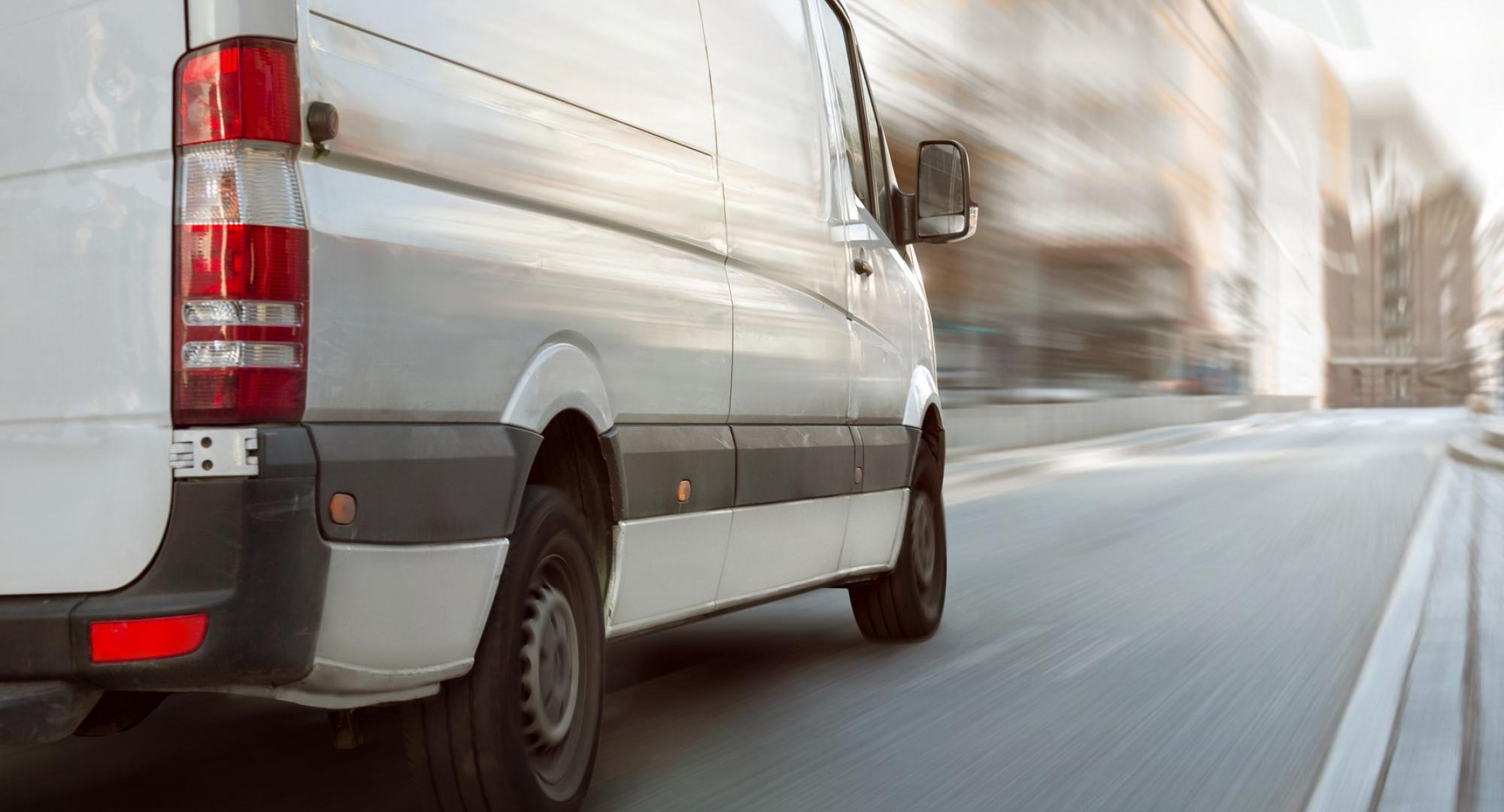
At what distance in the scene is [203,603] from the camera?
2.89 meters

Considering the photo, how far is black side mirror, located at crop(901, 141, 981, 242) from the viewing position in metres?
6.38

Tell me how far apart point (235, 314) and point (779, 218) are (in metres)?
2.43

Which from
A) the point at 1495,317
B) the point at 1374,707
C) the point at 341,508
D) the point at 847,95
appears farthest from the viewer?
the point at 1495,317

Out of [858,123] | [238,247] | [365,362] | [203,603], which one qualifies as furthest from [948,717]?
[238,247]

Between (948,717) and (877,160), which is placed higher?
(877,160)

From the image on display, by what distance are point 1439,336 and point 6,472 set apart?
18627cm

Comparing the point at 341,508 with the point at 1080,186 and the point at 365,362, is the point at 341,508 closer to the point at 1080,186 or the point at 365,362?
the point at 365,362

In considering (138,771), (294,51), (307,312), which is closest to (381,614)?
(307,312)

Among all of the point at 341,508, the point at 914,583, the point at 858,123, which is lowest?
the point at 914,583

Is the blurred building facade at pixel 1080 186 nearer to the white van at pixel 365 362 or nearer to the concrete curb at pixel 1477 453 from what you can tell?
the concrete curb at pixel 1477 453

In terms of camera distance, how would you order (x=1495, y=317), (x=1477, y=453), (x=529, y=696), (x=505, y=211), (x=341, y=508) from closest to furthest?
(x=341, y=508) → (x=505, y=211) → (x=529, y=696) → (x=1477, y=453) → (x=1495, y=317)

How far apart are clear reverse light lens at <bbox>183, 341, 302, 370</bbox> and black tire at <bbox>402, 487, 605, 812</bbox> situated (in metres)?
0.81

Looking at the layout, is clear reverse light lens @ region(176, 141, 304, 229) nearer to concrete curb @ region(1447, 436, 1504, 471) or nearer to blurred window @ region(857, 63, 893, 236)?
blurred window @ region(857, 63, 893, 236)

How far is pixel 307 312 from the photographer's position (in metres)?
2.98
